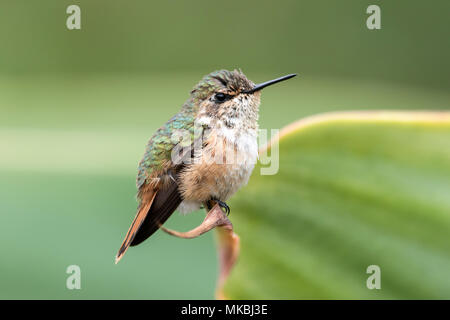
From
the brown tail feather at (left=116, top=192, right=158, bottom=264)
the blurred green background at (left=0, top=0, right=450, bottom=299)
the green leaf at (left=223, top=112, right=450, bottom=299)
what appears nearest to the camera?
the green leaf at (left=223, top=112, right=450, bottom=299)

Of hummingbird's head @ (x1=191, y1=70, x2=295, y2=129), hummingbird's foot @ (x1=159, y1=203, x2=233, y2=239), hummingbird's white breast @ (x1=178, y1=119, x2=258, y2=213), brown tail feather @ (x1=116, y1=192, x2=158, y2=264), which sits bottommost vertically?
brown tail feather @ (x1=116, y1=192, x2=158, y2=264)

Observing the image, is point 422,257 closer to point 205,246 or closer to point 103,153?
point 205,246

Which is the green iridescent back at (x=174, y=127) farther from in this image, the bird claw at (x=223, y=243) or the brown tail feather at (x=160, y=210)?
the bird claw at (x=223, y=243)

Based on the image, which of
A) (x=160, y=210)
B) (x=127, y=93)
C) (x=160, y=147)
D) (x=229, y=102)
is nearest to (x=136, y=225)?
(x=160, y=210)

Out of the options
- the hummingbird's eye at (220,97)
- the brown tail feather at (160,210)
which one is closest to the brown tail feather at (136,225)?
the brown tail feather at (160,210)

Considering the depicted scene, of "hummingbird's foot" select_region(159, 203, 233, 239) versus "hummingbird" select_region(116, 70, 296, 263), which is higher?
"hummingbird" select_region(116, 70, 296, 263)

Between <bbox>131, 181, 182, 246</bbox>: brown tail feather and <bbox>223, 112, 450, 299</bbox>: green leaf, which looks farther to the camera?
<bbox>131, 181, 182, 246</bbox>: brown tail feather

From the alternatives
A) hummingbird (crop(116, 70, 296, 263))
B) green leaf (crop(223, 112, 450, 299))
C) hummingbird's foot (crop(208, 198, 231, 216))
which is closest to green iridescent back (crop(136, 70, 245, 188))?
hummingbird (crop(116, 70, 296, 263))

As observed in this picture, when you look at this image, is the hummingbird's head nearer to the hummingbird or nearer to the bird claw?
the hummingbird
